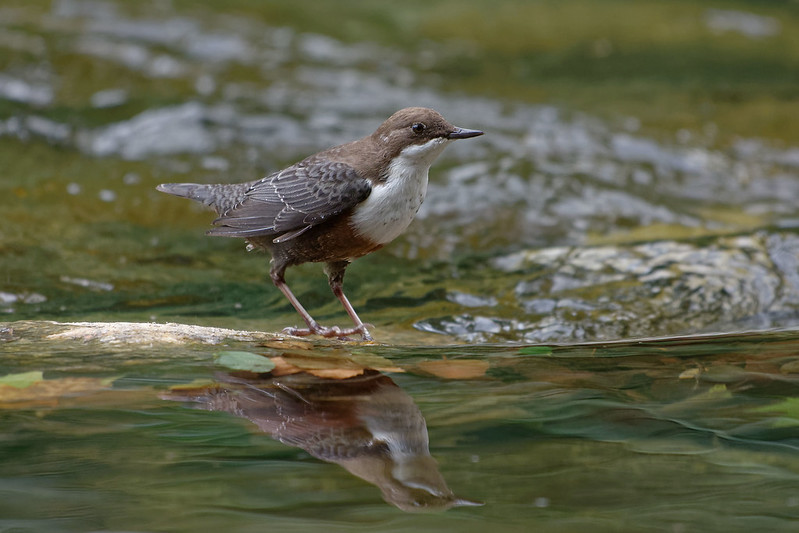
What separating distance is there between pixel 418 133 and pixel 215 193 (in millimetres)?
1095

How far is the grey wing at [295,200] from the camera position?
11.7 feet

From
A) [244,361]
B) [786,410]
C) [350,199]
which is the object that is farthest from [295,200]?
[786,410]

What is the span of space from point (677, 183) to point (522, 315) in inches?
130

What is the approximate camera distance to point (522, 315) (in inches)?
167

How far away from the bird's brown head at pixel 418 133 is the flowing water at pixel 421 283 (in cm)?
84

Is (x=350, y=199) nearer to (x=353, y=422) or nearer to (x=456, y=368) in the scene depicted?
(x=456, y=368)

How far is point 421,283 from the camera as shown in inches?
185

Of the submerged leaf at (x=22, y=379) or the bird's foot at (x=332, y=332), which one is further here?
the bird's foot at (x=332, y=332)

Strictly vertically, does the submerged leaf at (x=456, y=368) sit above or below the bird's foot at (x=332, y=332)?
above

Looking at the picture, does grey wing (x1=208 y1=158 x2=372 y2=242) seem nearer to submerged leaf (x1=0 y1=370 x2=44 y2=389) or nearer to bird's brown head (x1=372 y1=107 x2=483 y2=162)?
bird's brown head (x1=372 y1=107 x2=483 y2=162)

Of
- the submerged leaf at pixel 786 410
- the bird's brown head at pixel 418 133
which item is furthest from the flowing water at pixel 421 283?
the bird's brown head at pixel 418 133

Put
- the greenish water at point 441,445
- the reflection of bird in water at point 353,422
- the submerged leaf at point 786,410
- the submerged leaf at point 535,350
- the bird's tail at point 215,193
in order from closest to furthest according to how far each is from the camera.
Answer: the greenish water at point 441,445 → the reflection of bird in water at point 353,422 → the submerged leaf at point 786,410 → the submerged leaf at point 535,350 → the bird's tail at point 215,193

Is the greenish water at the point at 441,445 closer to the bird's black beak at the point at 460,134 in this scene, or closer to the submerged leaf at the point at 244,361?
the submerged leaf at the point at 244,361

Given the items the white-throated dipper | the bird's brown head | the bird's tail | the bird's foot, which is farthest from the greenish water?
the bird's tail
